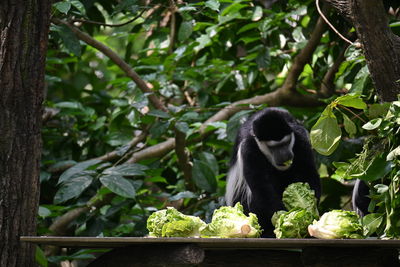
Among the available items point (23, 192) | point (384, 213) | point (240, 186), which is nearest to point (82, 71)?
point (240, 186)

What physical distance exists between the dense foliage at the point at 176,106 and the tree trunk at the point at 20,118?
895 mm

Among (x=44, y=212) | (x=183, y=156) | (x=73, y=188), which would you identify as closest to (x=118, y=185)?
(x=73, y=188)

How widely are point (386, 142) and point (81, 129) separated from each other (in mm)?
3000

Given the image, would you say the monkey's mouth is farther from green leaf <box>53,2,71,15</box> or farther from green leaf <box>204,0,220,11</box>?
green leaf <box>53,2,71,15</box>

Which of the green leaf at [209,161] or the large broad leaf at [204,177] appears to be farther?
the green leaf at [209,161]

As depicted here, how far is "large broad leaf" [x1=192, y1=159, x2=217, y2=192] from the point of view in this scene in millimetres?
3854

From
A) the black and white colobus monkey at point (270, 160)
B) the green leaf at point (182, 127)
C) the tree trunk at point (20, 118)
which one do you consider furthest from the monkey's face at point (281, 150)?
the tree trunk at point (20, 118)

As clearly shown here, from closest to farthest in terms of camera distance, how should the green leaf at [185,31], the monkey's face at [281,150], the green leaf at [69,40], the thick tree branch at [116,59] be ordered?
the monkey's face at [281,150]
the green leaf at [69,40]
the thick tree branch at [116,59]
the green leaf at [185,31]

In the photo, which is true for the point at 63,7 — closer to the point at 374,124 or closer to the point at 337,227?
the point at 374,124

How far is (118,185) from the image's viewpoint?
333 cm

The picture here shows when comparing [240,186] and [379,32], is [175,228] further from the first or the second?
[240,186]

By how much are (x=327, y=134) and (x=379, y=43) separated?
14.7 inches

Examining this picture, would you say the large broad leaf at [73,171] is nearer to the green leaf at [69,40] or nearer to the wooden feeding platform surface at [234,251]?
the green leaf at [69,40]

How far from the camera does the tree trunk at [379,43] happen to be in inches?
93.7
